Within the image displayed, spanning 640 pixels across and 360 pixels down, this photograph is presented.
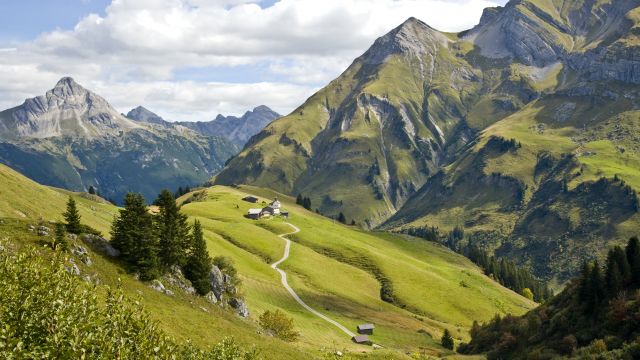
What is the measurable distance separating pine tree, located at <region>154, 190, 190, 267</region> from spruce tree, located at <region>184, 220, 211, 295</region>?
4.03 feet

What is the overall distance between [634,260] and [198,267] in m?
71.0

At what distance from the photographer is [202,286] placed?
7294cm

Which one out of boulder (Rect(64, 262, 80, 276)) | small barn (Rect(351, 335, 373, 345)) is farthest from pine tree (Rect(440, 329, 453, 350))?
boulder (Rect(64, 262, 80, 276))

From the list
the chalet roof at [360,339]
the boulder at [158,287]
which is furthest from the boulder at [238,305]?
the chalet roof at [360,339]

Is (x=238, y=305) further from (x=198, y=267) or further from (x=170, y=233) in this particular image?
(x=170, y=233)

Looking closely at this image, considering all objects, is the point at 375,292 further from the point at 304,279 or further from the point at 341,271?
the point at 304,279

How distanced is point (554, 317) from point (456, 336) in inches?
1450

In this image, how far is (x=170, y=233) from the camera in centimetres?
7025

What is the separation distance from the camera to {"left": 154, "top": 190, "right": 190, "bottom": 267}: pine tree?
69500 millimetres

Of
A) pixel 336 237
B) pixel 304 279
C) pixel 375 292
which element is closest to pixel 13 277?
pixel 304 279

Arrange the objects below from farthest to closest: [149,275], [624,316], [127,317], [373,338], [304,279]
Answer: [304,279] < [373,338] < [624,316] < [149,275] < [127,317]

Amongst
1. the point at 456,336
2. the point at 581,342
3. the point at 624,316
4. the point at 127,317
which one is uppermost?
the point at 127,317

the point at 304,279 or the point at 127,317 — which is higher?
the point at 127,317

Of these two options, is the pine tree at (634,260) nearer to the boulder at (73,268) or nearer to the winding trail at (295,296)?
the winding trail at (295,296)
